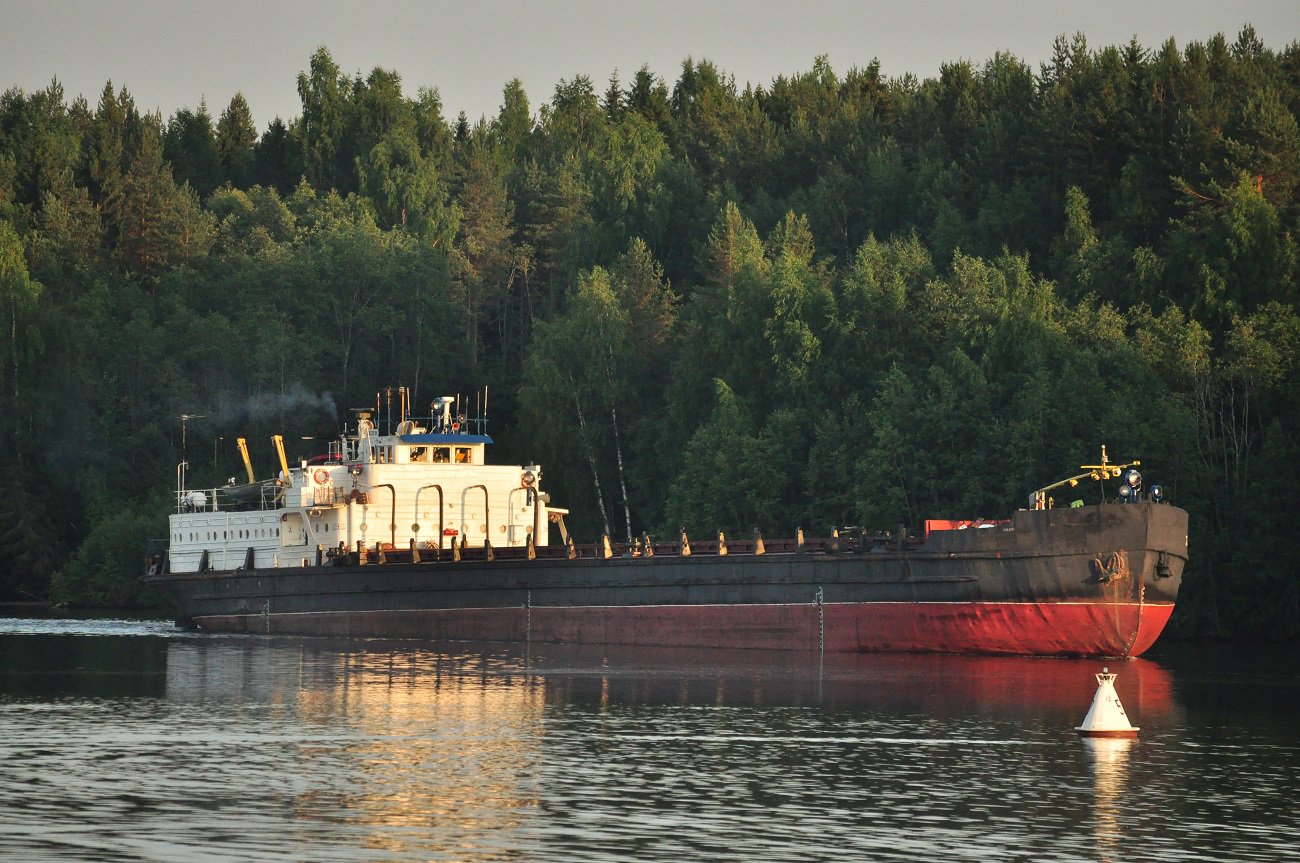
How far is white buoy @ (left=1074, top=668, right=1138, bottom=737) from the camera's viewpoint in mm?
31344

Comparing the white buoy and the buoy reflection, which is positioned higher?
the white buoy

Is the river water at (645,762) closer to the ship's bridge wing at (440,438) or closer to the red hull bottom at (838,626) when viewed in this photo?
the red hull bottom at (838,626)

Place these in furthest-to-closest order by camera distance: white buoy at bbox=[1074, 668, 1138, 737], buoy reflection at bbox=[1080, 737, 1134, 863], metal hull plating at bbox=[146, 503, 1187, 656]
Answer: metal hull plating at bbox=[146, 503, 1187, 656] → white buoy at bbox=[1074, 668, 1138, 737] → buoy reflection at bbox=[1080, 737, 1134, 863]

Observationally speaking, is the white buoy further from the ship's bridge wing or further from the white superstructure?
the ship's bridge wing

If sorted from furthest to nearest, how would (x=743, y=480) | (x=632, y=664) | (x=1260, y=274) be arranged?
(x=743, y=480) < (x=1260, y=274) < (x=632, y=664)

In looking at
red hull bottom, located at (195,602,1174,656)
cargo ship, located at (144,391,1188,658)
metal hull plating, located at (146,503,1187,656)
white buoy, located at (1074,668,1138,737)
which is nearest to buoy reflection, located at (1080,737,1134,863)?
white buoy, located at (1074,668,1138,737)

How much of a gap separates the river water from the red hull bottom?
2.68 ft

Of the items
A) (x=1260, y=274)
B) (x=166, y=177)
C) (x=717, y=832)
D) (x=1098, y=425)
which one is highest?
(x=166, y=177)

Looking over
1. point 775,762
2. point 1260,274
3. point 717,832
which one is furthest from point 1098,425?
point 717,832

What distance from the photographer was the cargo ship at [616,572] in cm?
4359

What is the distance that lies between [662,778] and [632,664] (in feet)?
59.2

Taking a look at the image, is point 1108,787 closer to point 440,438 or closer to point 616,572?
point 616,572

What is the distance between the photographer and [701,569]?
48.3m

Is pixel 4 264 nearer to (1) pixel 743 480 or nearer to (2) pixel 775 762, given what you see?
(1) pixel 743 480
